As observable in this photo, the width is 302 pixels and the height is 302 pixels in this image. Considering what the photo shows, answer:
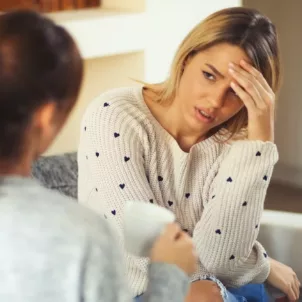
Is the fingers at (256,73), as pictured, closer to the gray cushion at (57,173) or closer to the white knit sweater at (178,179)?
the white knit sweater at (178,179)

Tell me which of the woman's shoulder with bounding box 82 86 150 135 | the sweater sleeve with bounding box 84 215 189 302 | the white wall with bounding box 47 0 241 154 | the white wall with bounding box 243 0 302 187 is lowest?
the white wall with bounding box 243 0 302 187

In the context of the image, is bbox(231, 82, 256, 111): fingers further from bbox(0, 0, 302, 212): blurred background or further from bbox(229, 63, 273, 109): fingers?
bbox(0, 0, 302, 212): blurred background

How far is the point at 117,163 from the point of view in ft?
4.58

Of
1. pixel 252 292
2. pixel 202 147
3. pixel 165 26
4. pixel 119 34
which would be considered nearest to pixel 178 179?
pixel 202 147

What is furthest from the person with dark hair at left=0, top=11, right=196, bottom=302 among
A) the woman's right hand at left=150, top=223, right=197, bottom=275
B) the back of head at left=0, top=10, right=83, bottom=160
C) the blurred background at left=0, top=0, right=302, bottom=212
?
the blurred background at left=0, top=0, right=302, bottom=212

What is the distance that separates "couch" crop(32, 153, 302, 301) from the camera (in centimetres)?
179

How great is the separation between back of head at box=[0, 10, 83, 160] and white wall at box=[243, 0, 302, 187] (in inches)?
109

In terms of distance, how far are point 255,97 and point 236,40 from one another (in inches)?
5.0

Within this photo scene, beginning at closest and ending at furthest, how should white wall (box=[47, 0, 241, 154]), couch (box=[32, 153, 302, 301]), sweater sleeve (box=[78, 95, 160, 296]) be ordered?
1. sweater sleeve (box=[78, 95, 160, 296])
2. couch (box=[32, 153, 302, 301])
3. white wall (box=[47, 0, 241, 154])

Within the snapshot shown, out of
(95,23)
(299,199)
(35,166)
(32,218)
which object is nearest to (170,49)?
(95,23)

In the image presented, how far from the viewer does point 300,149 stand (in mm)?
3635

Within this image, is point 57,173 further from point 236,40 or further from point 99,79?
point 236,40

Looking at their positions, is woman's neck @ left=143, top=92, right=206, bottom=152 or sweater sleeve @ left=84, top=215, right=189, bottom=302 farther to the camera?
woman's neck @ left=143, top=92, right=206, bottom=152

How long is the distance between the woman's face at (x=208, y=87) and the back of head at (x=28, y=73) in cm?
62
